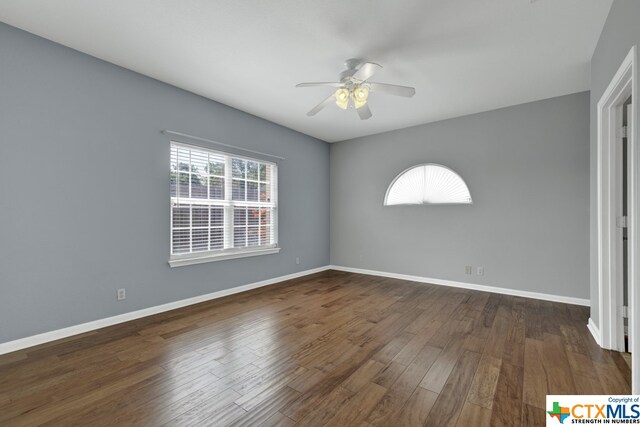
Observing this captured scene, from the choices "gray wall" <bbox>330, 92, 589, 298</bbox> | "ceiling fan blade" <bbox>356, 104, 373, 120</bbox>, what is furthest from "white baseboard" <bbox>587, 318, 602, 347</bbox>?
"ceiling fan blade" <bbox>356, 104, 373, 120</bbox>

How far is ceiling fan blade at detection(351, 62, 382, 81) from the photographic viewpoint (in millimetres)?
2363

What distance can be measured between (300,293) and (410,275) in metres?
2.11

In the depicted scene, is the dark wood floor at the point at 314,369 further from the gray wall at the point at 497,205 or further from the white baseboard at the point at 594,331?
the gray wall at the point at 497,205

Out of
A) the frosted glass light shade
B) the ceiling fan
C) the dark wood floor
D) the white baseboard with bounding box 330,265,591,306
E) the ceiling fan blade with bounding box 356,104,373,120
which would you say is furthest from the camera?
the frosted glass light shade

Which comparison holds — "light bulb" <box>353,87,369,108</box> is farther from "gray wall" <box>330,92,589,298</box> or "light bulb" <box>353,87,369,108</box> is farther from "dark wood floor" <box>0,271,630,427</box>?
"gray wall" <box>330,92,589,298</box>

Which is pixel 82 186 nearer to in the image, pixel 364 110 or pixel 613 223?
pixel 364 110

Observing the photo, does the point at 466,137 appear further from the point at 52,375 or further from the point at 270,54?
the point at 52,375

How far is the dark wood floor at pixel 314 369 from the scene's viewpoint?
1.58 meters

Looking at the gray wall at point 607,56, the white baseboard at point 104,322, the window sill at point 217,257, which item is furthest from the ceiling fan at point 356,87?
the white baseboard at point 104,322

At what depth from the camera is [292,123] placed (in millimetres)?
4738

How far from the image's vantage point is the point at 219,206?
3.91 meters


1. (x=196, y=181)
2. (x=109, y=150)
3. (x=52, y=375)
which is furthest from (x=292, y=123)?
(x=52, y=375)

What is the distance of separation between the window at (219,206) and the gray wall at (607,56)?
404cm

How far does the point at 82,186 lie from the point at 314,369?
283 centimetres
